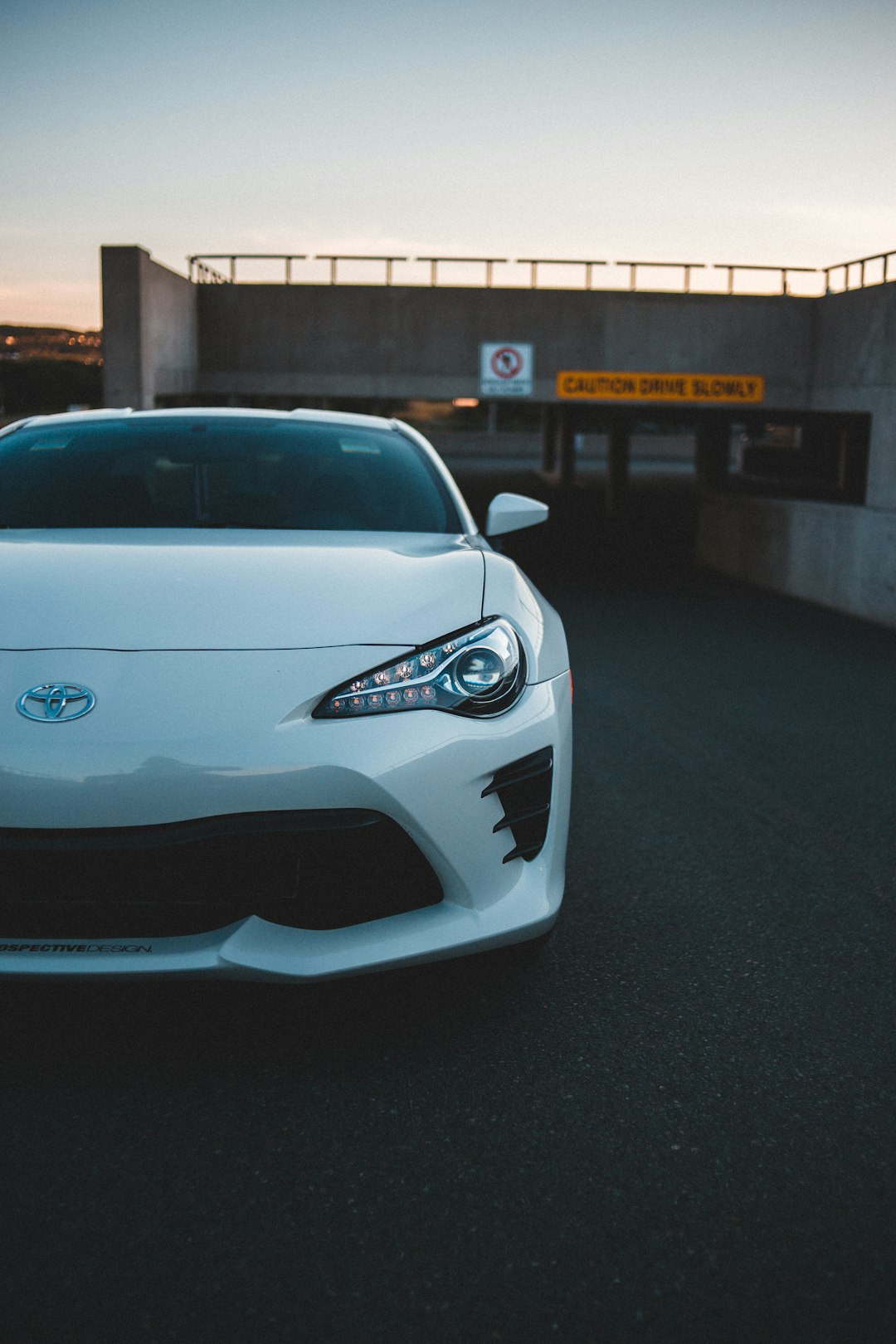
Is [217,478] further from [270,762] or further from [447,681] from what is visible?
[270,762]

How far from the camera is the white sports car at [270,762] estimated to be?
8.03 ft

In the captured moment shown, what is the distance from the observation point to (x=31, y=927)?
2.48 meters

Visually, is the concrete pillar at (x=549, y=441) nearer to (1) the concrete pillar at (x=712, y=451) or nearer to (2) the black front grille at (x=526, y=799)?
(1) the concrete pillar at (x=712, y=451)

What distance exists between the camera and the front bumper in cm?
244

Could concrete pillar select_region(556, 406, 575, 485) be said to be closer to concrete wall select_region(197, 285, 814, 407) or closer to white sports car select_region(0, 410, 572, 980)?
concrete wall select_region(197, 285, 814, 407)

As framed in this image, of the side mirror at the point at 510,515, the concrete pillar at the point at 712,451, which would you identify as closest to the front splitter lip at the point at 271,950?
the side mirror at the point at 510,515

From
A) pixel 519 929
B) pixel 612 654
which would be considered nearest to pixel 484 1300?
pixel 519 929

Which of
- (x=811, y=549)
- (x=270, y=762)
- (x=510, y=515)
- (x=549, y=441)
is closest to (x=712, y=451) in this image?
(x=811, y=549)

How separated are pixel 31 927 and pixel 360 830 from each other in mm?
704

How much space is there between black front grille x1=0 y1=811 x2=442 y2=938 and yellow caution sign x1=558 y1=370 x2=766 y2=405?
1967 centimetres

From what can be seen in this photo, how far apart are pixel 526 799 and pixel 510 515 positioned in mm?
1624

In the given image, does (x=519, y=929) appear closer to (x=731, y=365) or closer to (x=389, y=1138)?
(x=389, y=1138)

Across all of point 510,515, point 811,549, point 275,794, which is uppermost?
point 510,515

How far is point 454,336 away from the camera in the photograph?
21.5 metres
